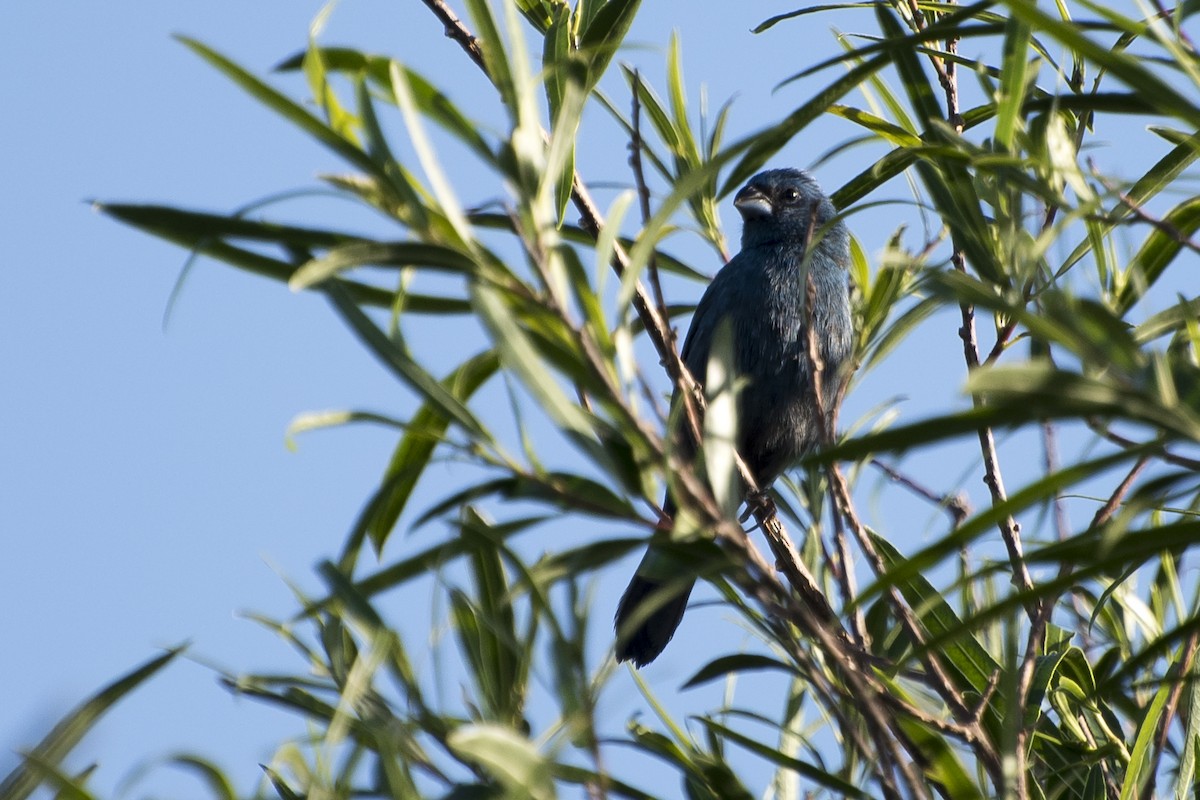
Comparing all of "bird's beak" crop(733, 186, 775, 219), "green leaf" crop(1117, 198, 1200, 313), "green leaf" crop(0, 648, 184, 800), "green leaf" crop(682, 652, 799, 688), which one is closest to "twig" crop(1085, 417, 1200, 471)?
"green leaf" crop(1117, 198, 1200, 313)

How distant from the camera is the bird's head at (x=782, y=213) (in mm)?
5500

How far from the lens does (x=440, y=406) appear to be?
1656 millimetres

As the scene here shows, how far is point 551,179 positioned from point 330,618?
807 mm

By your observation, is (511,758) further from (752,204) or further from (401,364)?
(752,204)

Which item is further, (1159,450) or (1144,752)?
(1144,752)

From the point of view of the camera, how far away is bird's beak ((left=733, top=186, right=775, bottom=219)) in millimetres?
5691

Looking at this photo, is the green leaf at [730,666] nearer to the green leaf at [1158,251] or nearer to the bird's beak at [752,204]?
the green leaf at [1158,251]

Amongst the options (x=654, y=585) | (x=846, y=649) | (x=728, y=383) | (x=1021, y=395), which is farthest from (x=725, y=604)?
(x=654, y=585)

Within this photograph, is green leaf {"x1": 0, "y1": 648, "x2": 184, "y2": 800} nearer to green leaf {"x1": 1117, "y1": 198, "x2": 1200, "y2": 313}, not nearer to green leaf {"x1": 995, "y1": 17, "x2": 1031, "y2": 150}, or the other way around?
green leaf {"x1": 995, "y1": 17, "x2": 1031, "y2": 150}

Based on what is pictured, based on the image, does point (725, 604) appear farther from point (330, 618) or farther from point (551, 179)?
point (551, 179)

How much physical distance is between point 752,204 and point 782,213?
13 cm

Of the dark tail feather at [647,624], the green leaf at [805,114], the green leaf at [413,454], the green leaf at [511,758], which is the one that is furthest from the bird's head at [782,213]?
the green leaf at [511,758]

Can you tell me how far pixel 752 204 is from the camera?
5691mm

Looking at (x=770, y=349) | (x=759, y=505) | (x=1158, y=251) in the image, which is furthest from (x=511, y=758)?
(x=770, y=349)
